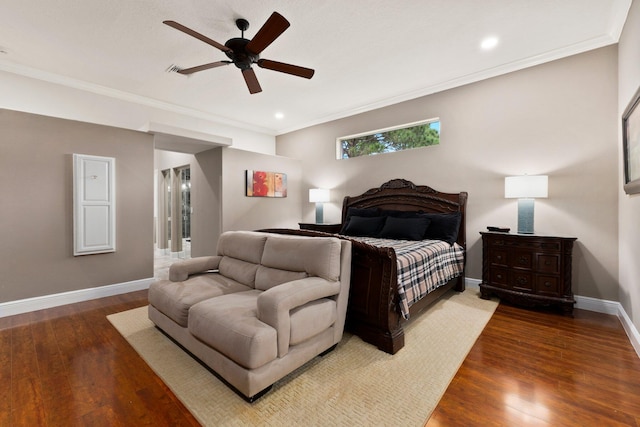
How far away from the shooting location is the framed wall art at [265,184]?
5312 millimetres

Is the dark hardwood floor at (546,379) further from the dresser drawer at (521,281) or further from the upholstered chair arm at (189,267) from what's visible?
the upholstered chair arm at (189,267)

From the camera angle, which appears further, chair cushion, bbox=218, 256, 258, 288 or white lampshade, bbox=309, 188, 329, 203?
white lampshade, bbox=309, 188, 329, 203

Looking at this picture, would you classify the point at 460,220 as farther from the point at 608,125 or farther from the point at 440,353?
the point at 440,353

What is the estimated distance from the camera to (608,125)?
2.98 meters

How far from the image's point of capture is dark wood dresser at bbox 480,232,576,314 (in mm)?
2926

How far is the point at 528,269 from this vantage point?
3102 millimetres

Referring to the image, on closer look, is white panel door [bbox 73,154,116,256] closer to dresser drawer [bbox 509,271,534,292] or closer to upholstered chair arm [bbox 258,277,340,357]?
upholstered chair arm [bbox 258,277,340,357]

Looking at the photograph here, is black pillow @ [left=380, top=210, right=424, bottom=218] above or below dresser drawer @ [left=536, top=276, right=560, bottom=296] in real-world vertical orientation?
above

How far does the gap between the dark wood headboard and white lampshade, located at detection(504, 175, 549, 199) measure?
0.72 meters

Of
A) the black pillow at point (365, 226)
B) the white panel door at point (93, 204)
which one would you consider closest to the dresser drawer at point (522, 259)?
Answer: the black pillow at point (365, 226)

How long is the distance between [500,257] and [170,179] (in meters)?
6.93

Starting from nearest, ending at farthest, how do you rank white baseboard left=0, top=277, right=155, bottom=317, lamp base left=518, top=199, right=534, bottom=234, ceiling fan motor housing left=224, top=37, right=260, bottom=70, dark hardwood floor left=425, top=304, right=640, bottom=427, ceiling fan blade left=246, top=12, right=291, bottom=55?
dark hardwood floor left=425, top=304, right=640, bottom=427
ceiling fan blade left=246, top=12, right=291, bottom=55
ceiling fan motor housing left=224, top=37, right=260, bottom=70
white baseboard left=0, top=277, right=155, bottom=317
lamp base left=518, top=199, right=534, bottom=234

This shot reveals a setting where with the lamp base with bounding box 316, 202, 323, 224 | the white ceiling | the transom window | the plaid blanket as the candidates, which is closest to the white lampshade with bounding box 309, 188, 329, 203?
the lamp base with bounding box 316, 202, 323, 224

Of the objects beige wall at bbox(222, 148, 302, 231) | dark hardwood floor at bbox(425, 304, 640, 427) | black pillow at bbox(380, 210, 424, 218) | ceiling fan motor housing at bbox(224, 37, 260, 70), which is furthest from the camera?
beige wall at bbox(222, 148, 302, 231)
